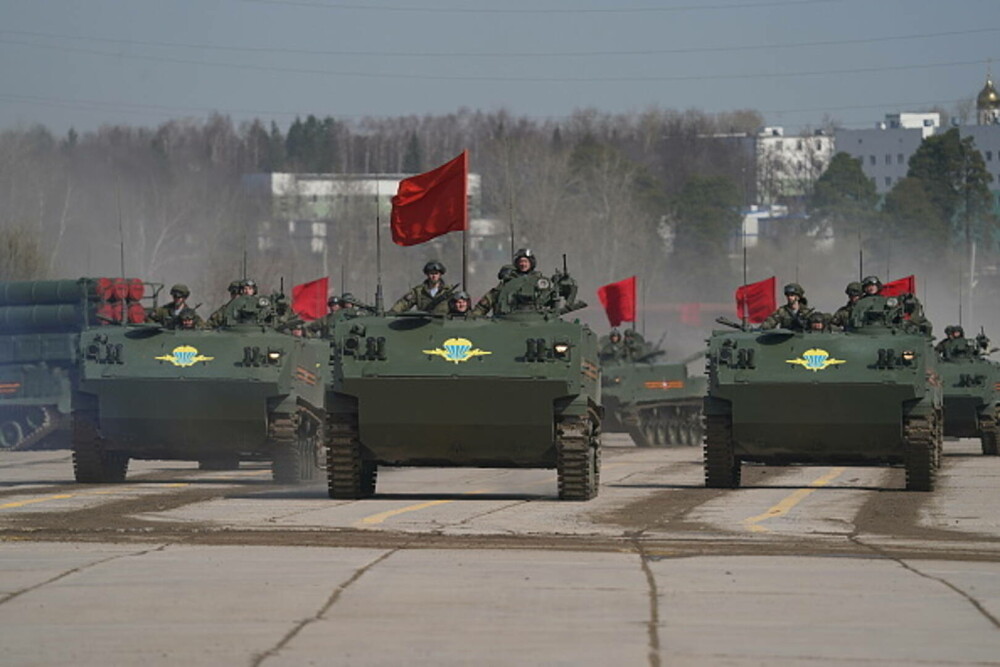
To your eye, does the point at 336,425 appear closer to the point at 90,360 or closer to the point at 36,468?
the point at 90,360

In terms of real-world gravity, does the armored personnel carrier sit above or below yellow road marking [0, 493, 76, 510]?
above

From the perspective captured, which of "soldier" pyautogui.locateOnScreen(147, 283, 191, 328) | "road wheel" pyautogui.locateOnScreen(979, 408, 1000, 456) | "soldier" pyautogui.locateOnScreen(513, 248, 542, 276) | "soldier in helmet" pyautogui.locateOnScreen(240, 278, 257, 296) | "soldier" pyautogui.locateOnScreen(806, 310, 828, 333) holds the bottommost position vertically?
"road wheel" pyautogui.locateOnScreen(979, 408, 1000, 456)

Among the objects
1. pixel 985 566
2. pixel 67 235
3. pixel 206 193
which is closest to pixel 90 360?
pixel 985 566

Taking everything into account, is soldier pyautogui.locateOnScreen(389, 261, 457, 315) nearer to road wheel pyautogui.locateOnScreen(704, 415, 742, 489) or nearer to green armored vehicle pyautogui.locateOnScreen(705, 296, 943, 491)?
green armored vehicle pyautogui.locateOnScreen(705, 296, 943, 491)

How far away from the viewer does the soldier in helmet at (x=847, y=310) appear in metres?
27.3

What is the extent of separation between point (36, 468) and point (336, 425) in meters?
12.1

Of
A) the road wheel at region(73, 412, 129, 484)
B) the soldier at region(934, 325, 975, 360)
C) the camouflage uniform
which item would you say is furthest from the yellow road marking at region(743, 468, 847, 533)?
the soldier at region(934, 325, 975, 360)

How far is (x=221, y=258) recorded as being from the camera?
9525 cm

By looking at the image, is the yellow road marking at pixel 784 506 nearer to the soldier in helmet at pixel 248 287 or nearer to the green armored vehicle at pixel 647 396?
the soldier in helmet at pixel 248 287

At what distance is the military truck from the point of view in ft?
135

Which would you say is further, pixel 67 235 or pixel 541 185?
pixel 541 185

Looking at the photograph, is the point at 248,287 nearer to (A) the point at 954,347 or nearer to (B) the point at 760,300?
(A) the point at 954,347

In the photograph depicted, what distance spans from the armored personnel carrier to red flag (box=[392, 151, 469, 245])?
15.7 ft

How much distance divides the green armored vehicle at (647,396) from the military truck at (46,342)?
10539 millimetres
